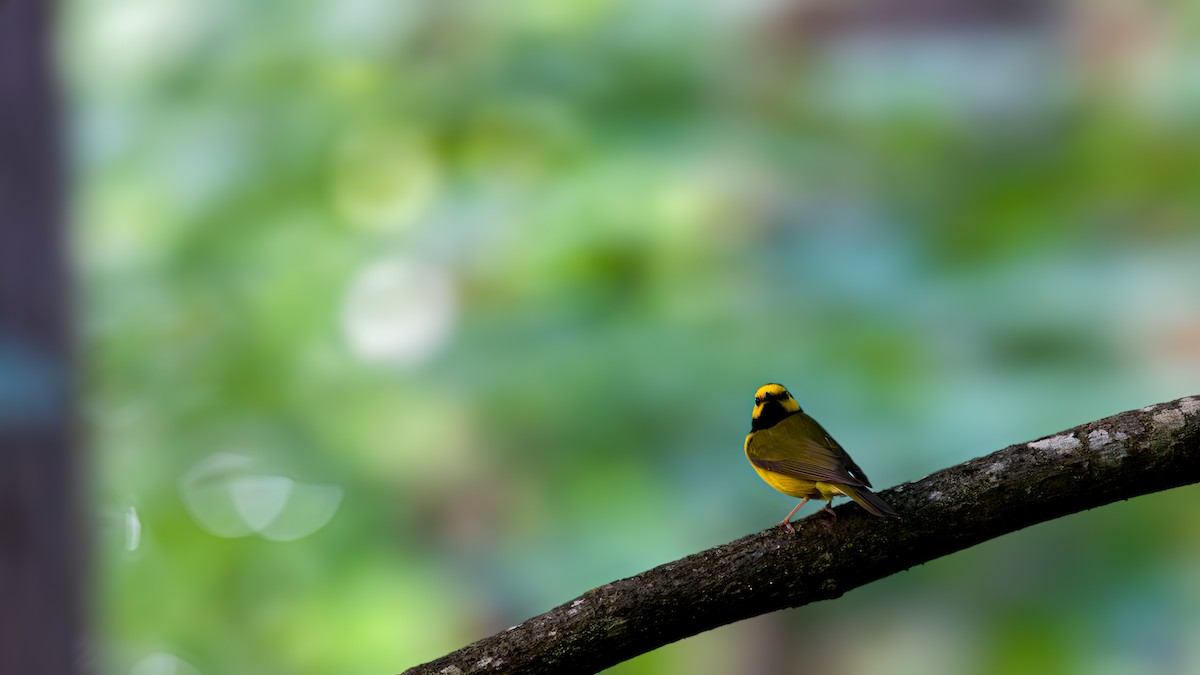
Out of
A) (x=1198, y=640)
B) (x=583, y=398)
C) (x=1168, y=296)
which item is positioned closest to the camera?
(x=1198, y=640)

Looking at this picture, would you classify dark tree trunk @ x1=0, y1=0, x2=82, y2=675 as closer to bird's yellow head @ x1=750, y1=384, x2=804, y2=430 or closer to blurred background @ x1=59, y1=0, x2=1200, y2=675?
blurred background @ x1=59, y1=0, x2=1200, y2=675

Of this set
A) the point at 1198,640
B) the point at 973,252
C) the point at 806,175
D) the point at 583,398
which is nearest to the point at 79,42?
the point at 583,398

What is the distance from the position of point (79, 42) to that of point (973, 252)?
3865mm

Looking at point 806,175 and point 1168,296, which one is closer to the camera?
point 1168,296

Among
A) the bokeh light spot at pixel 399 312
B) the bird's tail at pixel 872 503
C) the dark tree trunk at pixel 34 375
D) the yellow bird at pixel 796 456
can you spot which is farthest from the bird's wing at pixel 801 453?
the dark tree trunk at pixel 34 375

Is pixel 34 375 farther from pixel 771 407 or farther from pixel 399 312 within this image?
pixel 771 407

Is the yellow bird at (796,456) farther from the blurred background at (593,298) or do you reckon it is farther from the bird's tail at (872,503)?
the blurred background at (593,298)

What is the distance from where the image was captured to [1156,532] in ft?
14.0

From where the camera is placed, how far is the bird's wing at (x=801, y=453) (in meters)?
1.99

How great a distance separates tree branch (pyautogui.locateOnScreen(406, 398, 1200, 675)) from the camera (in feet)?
5.67

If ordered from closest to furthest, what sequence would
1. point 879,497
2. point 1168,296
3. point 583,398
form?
1. point 879,497
2. point 1168,296
3. point 583,398

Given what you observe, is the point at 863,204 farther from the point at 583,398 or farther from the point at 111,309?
the point at 111,309

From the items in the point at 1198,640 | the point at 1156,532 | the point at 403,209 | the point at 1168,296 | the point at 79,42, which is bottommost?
the point at 1198,640

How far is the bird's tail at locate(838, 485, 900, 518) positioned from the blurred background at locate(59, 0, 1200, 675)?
281 cm
